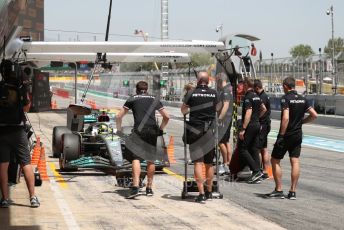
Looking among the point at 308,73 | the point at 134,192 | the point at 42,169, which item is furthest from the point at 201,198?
the point at 308,73

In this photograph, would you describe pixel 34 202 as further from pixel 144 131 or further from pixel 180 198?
pixel 180 198

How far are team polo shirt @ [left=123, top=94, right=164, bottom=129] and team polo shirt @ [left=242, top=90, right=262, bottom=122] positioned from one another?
1.88 m

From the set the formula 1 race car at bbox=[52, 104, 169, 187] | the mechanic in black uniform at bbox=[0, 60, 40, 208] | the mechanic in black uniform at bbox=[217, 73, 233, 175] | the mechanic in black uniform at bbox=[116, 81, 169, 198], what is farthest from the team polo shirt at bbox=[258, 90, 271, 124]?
the mechanic in black uniform at bbox=[0, 60, 40, 208]

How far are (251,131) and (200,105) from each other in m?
2.12

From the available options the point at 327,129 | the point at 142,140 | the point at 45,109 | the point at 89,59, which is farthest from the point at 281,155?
the point at 45,109

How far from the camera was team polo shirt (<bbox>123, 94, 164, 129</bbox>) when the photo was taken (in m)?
8.92

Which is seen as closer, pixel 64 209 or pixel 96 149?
pixel 64 209

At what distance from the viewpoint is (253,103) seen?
409 inches

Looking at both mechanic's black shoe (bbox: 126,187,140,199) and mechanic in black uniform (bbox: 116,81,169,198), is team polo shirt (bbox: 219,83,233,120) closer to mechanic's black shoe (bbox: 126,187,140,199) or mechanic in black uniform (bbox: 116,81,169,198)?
mechanic in black uniform (bbox: 116,81,169,198)

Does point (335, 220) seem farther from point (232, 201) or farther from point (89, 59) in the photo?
point (89, 59)

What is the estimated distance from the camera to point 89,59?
17438mm

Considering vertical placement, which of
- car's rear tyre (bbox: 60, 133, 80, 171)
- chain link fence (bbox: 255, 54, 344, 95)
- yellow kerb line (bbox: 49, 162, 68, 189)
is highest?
chain link fence (bbox: 255, 54, 344, 95)

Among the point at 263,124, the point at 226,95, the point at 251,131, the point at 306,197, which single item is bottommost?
the point at 306,197

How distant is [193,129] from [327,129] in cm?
1792
